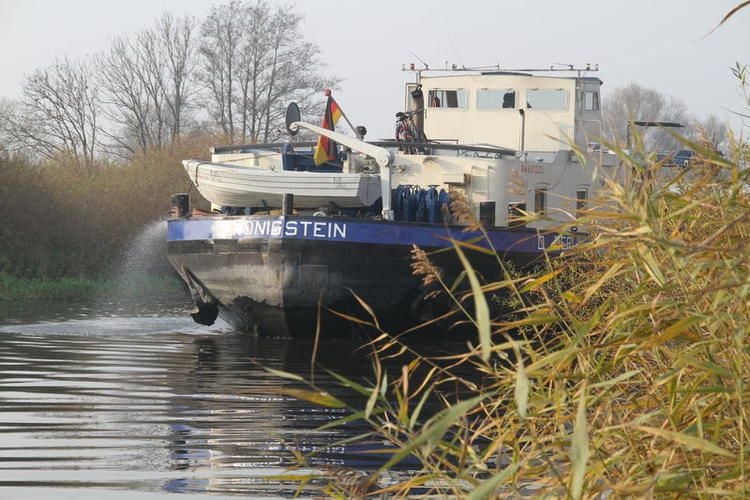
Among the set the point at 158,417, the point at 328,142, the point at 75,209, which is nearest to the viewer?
the point at 158,417

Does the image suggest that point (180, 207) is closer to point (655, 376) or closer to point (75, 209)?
point (75, 209)

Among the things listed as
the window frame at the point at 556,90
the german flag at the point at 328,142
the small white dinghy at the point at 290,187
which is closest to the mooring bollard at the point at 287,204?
the small white dinghy at the point at 290,187

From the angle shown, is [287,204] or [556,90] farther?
[556,90]

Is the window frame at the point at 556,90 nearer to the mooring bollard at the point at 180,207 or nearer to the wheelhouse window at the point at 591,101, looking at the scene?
the wheelhouse window at the point at 591,101

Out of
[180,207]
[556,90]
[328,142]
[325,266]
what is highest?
[556,90]

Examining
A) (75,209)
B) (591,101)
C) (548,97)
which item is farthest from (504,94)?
(75,209)

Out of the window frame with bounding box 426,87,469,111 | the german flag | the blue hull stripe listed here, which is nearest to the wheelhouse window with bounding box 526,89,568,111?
the window frame with bounding box 426,87,469,111

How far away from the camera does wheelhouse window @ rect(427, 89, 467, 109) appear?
18.7m

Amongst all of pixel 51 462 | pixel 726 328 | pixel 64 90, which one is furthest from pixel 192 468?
pixel 64 90

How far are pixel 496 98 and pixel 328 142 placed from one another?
4371 mm

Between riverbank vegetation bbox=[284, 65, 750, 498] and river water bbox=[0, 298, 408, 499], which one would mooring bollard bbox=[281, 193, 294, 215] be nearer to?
river water bbox=[0, 298, 408, 499]

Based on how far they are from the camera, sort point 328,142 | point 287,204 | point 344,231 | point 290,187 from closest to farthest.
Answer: point 344,231 → point 287,204 → point 290,187 → point 328,142

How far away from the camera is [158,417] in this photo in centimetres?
818

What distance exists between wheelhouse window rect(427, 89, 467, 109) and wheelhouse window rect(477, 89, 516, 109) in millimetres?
254
